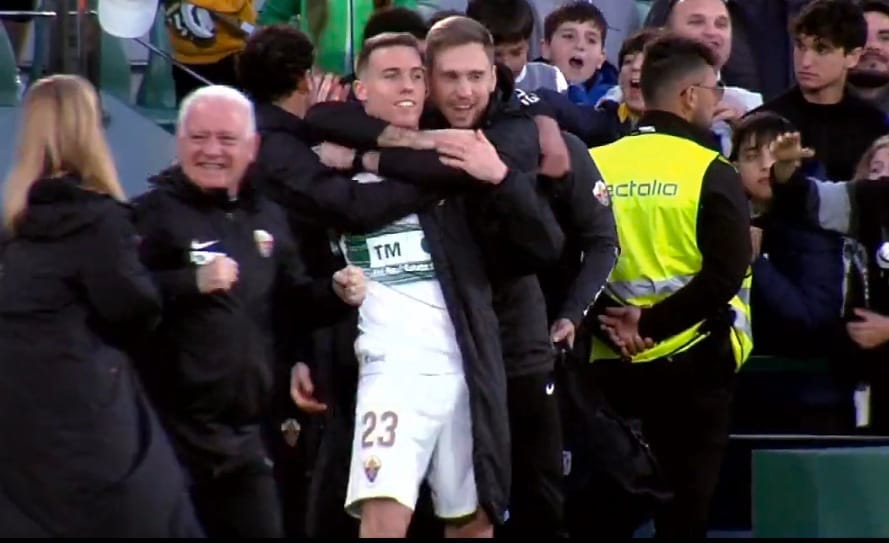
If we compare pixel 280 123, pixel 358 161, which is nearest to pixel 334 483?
pixel 358 161

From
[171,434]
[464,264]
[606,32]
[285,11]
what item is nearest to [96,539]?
[171,434]

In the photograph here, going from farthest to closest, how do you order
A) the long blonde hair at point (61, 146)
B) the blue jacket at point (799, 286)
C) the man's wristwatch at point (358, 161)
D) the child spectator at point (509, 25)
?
the child spectator at point (509, 25), the blue jacket at point (799, 286), the man's wristwatch at point (358, 161), the long blonde hair at point (61, 146)

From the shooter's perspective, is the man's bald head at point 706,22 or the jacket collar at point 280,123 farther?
the man's bald head at point 706,22

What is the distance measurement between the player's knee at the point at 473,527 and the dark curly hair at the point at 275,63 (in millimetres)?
1748

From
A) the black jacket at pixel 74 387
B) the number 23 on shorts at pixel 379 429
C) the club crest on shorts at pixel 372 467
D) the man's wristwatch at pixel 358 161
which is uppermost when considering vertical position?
the man's wristwatch at pixel 358 161

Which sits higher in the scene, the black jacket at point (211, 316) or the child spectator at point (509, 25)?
the child spectator at point (509, 25)

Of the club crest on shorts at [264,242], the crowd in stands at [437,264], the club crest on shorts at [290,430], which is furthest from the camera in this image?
the club crest on shorts at [290,430]

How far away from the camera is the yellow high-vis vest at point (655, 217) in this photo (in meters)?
8.76

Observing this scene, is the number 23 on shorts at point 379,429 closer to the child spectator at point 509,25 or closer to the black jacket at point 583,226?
the black jacket at point 583,226

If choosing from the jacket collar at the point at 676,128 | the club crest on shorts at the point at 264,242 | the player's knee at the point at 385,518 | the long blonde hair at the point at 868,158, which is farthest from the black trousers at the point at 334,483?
the long blonde hair at the point at 868,158

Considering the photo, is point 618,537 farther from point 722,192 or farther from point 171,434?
point 171,434

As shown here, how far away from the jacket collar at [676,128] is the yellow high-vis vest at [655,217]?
2cm

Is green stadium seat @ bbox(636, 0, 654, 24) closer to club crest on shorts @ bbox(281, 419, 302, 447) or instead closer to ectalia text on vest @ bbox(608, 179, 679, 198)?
ectalia text on vest @ bbox(608, 179, 679, 198)

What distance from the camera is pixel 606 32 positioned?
11.3 m
